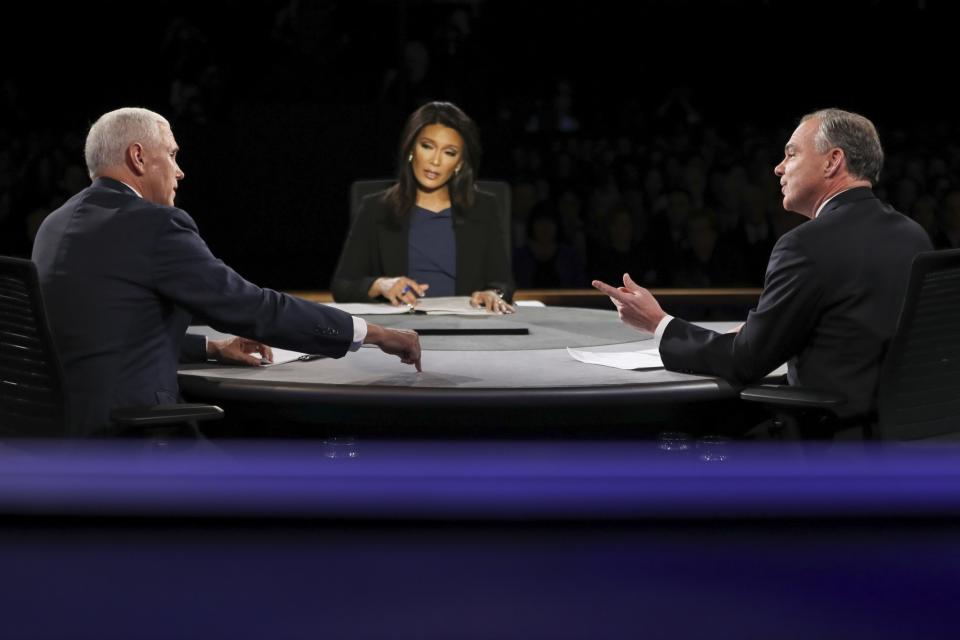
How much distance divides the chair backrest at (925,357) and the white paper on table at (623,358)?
15.9 inches

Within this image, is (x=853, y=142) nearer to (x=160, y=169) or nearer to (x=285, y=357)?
(x=285, y=357)

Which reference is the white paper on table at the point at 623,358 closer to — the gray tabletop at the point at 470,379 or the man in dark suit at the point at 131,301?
the gray tabletop at the point at 470,379

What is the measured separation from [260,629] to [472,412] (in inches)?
→ 46.2

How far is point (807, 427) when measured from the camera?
1953 mm

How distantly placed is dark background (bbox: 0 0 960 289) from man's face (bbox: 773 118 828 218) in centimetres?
285

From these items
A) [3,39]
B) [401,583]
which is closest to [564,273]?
[3,39]

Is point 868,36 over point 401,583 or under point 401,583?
over

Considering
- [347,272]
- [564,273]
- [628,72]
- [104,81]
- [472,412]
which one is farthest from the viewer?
[628,72]

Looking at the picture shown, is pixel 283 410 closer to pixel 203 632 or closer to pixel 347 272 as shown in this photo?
pixel 203 632

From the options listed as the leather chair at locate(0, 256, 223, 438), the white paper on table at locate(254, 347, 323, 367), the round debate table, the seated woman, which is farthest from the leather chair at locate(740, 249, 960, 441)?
the seated woman

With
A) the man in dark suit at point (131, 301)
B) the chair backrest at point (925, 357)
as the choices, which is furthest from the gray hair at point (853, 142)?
the man in dark suit at point (131, 301)

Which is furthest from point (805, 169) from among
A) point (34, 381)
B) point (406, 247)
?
point (406, 247)

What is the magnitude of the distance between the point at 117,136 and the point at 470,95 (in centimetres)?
451

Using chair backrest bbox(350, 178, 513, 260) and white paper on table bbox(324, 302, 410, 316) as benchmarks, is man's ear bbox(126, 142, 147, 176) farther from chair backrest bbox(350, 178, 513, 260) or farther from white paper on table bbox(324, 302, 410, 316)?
chair backrest bbox(350, 178, 513, 260)
